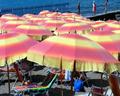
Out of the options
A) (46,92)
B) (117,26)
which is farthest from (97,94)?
(117,26)

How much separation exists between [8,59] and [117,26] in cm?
909

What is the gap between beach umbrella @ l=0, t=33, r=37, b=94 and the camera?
889 centimetres

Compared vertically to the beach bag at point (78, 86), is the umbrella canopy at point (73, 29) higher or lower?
higher

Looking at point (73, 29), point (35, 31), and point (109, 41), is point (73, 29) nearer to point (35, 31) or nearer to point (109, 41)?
point (35, 31)

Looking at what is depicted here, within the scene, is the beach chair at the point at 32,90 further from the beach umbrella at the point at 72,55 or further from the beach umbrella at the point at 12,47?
the beach umbrella at the point at 72,55

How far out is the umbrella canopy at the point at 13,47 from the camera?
8.92 metres

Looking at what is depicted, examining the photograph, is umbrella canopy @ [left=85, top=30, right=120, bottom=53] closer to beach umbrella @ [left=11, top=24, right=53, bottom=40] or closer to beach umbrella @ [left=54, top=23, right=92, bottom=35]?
beach umbrella @ [left=11, top=24, right=53, bottom=40]

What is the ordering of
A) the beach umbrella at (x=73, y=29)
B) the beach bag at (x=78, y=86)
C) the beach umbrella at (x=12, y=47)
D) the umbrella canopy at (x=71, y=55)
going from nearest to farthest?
the umbrella canopy at (x=71, y=55) < the beach umbrella at (x=12, y=47) < the beach bag at (x=78, y=86) < the beach umbrella at (x=73, y=29)

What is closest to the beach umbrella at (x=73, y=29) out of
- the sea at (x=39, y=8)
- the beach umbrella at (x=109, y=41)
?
the beach umbrella at (x=109, y=41)

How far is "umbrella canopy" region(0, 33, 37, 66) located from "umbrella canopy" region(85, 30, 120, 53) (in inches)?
80.4

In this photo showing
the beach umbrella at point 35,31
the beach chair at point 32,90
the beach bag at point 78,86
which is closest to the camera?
the beach chair at point 32,90

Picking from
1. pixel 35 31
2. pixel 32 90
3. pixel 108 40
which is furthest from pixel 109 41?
pixel 35 31

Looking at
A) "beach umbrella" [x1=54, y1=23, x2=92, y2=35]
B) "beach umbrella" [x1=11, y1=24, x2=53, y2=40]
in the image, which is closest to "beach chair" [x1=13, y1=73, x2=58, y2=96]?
"beach umbrella" [x1=11, y1=24, x2=53, y2=40]

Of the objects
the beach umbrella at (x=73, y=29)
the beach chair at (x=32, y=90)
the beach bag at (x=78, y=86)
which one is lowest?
the beach bag at (x=78, y=86)
